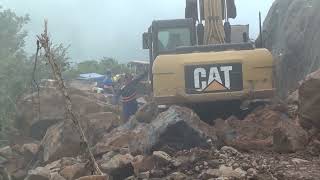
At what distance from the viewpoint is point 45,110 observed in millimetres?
11500

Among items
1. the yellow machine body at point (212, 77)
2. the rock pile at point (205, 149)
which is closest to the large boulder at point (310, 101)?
the rock pile at point (205, 149)

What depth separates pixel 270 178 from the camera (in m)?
5.59

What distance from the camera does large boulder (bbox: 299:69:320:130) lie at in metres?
6.65

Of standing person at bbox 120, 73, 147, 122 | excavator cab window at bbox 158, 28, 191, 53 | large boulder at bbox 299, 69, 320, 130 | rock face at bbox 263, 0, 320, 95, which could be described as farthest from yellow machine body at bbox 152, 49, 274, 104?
standing person at bbox 120, 73, 147, 122

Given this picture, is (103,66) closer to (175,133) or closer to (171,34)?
(171,34)

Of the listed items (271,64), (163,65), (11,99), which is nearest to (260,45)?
(271,64)

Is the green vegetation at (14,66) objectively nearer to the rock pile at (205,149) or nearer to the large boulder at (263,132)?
the rock pile at (205,149)

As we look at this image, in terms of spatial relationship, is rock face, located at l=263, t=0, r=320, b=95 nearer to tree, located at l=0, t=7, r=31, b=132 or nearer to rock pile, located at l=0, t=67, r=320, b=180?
rock pile, located at l=0, t=67, r=320, b=180

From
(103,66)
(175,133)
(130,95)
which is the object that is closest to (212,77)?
(175,133)

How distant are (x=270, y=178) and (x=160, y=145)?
1905 mm

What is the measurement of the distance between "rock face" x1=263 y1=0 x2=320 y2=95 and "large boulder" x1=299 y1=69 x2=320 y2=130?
4525 millimetres

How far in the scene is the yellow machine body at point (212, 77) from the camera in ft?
28.8

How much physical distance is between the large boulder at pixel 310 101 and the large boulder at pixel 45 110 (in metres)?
5.42

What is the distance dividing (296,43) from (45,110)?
19.7 feet
